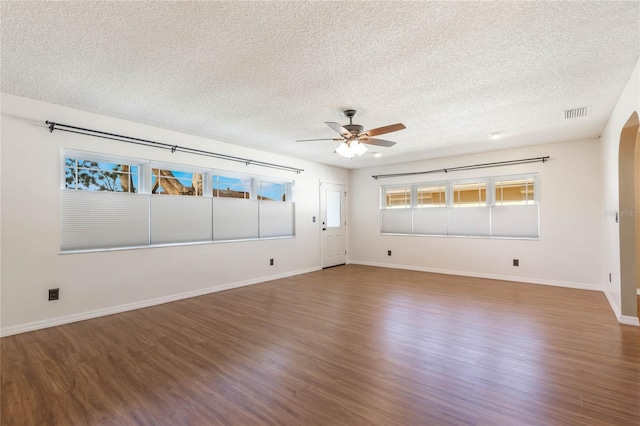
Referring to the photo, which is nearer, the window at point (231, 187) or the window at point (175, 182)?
the window at point (175, 182)

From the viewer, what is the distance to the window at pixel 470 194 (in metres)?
6.07

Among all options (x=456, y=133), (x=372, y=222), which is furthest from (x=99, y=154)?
(x=372, y=222)

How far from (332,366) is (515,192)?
5.17 m

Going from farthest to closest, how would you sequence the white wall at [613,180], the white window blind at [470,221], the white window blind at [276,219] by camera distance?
the white window blind at [470,221], the white window blind at [276,219], the white wall at [613,180]

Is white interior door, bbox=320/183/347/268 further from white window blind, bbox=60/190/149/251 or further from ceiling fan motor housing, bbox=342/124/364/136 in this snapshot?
white window blind, bbox=60/190/149/251

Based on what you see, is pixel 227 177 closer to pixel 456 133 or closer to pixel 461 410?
pixel 456 133

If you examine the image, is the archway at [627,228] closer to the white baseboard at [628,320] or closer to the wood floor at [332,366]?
the white baseboard at [628,320]

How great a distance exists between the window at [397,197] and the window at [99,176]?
17.5ft

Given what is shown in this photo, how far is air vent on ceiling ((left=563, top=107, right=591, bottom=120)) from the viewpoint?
3579 millimetres

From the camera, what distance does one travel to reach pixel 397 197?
7.26 m

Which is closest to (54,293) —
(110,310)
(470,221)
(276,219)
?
(110,310)

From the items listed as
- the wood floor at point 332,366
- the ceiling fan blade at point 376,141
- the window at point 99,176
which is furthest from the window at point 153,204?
the ceiling fan blade at point 376,141

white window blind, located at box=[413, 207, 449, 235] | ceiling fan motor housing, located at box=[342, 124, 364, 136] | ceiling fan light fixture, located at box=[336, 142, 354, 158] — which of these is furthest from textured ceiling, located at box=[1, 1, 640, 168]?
white window blind, located at box=[413, 207, 449, 235]

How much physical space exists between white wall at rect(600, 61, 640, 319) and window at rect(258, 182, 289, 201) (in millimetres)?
5155
